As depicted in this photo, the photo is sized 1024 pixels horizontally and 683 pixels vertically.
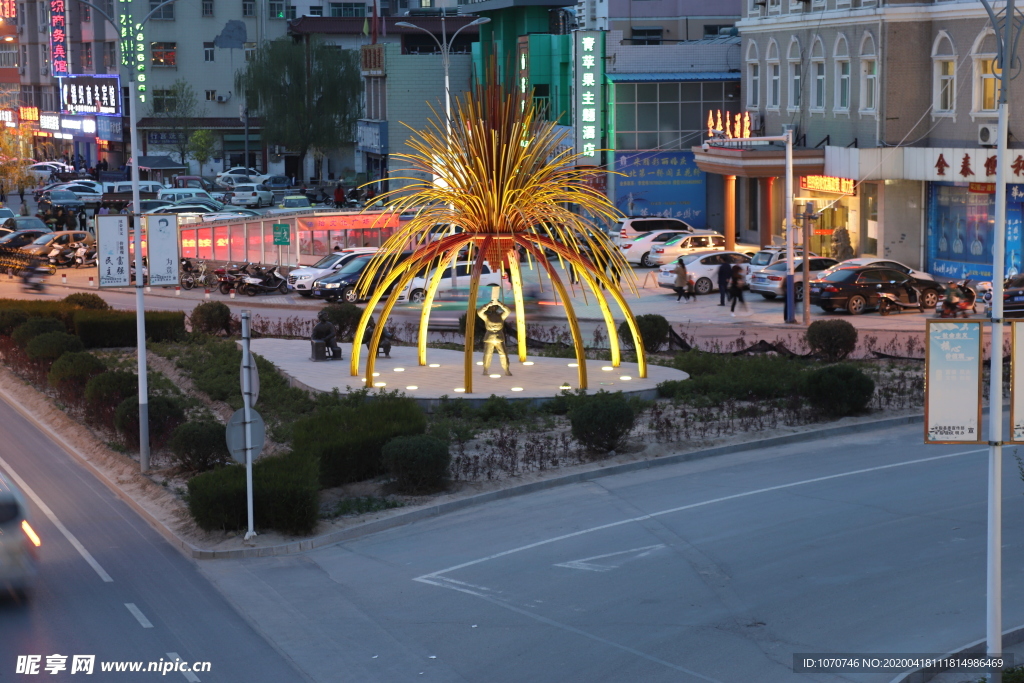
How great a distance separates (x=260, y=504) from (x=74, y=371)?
10.2m

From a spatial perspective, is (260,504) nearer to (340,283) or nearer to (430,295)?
(430,295)

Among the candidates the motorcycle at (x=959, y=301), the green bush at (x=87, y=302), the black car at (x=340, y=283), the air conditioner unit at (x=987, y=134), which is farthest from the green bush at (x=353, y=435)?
the air conditioner unit at (x=987, y=134)

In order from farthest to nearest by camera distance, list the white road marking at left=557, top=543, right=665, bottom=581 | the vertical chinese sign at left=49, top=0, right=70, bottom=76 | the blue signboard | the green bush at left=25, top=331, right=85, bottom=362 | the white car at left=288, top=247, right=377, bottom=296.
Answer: the vertical chinese sign at left=49, top=0, right=70, bottom=76 → the blue signboard → the white car at left=288, top=247, right=377, bottom=296 → the green bush at left=25, top=331, right=85, bottom=362 → the white road marking at left=557, top=543, right=665, bottom=581

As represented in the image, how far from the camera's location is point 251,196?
7212 cm

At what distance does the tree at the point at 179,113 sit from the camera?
8931 centimetres

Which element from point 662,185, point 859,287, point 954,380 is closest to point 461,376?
point 859,287

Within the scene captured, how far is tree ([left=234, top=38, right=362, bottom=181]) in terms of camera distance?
82375mm

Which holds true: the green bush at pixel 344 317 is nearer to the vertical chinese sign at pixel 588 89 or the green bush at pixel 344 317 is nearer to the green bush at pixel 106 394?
the green bush at pixel 106 394

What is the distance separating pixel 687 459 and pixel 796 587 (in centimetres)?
633

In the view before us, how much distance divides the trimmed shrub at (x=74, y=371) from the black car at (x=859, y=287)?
1991cm

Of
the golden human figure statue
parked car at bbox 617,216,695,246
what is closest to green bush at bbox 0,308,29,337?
the golden human figure statue

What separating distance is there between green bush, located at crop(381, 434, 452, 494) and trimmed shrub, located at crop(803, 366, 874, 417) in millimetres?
7088

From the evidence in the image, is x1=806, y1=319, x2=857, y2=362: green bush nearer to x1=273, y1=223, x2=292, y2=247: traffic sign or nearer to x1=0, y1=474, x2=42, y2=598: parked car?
x1=0, y1=474, x2=42, y2=598: parked car

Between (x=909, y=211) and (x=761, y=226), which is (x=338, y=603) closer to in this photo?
(x=909, y=211)
